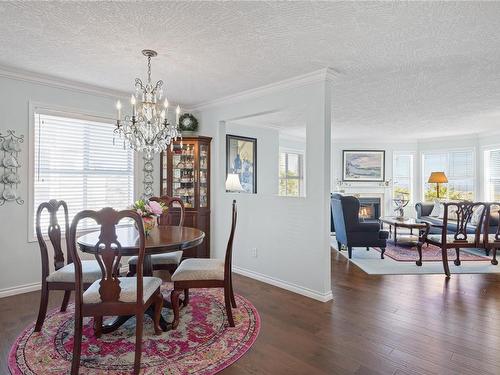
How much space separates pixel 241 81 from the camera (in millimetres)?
3641

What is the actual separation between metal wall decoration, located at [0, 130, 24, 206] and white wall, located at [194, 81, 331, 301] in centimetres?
241

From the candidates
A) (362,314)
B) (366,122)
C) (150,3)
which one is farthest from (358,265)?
(150,3)

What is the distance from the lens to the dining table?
91.8 inches

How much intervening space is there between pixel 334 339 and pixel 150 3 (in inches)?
112

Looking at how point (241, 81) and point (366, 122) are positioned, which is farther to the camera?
point (366, 122)

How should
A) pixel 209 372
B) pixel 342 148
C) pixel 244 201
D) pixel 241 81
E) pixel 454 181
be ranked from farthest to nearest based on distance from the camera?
pixel 342 148
pixel 454 181
pixel 244 201
pixel 241 81
pixel 209 372

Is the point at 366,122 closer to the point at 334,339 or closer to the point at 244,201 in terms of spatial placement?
the point at 244,201

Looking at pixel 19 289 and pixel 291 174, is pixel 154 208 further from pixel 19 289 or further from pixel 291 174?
pixel 291 174

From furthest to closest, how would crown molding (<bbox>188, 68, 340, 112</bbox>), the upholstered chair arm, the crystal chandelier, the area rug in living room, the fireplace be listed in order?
the fireplace
the upholstered chair arm
the area rug in living room
crown molding (<bbox>188, 68, 340, 112</bbox>)
the crystal chandelier

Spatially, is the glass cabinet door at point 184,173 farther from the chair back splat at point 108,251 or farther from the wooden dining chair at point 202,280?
the chair back splat at point 108,251

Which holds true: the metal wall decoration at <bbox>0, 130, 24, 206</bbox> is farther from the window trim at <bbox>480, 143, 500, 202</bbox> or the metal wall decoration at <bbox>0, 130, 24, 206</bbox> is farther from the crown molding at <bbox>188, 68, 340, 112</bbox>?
the window trim at <bbox>480, 143, 500, 202</bbox>

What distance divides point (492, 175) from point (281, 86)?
6.05m

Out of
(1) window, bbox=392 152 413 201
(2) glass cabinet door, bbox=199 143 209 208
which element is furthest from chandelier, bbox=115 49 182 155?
(1) window, bbox=392 152 413 201

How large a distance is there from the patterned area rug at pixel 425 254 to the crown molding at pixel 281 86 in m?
3.34
